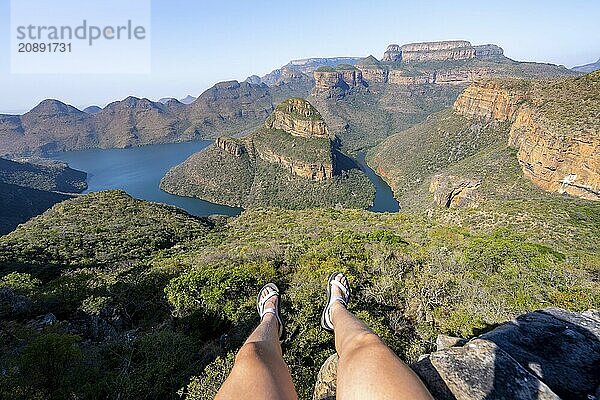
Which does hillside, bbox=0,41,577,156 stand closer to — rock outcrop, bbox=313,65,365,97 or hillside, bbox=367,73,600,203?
rock outcrop, bbox=313,65,365,97

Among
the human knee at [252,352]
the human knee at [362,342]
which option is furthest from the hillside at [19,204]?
the human knee at [362,342]

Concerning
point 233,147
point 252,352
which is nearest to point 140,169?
point 233,147

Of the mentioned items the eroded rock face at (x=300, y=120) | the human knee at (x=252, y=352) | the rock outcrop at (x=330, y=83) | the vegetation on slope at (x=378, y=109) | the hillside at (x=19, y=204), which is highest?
the rock outcrop at (x=330, y=83)

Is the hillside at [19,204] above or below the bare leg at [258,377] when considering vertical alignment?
below

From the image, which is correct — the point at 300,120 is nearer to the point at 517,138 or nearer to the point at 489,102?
the point at 489,102

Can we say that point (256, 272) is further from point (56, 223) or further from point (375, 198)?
point (375, 198)

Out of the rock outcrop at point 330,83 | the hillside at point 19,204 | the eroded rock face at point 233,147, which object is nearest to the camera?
A: the hillside at point 19,204

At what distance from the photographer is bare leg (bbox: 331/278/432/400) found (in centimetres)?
191

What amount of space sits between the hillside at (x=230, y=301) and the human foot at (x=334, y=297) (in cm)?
199

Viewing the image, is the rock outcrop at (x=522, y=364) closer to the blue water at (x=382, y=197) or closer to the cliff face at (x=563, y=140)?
the cliff face at (x=563, y=140)

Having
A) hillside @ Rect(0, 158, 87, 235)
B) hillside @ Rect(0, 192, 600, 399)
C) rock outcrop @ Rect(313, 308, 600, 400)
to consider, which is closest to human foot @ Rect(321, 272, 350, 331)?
rock outcrop @ Rect(313, 308, 600, 400)

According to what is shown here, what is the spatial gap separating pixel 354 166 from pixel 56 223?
241ft

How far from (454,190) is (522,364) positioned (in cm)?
4692

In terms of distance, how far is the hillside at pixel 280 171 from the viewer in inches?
3009
